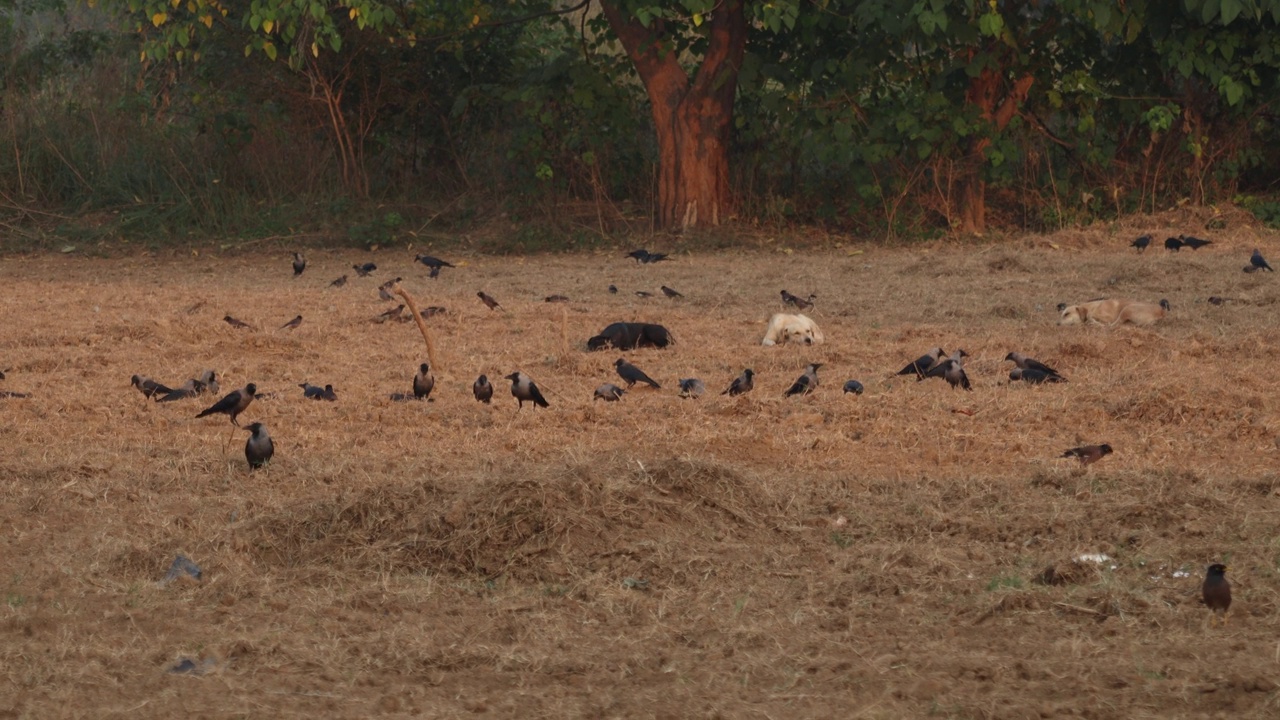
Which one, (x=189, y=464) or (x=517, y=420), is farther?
(x=517, y=420)

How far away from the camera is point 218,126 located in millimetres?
14727

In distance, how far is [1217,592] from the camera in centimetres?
368

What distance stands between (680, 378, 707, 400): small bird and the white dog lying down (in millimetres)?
1255

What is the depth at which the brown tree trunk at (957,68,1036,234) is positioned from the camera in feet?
42.9

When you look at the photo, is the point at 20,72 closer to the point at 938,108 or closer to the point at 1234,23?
the point at 938,108

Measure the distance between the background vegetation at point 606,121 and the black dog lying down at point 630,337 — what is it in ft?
15.0

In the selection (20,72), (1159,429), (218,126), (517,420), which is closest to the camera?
(1159,429)

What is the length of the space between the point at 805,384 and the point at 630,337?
5.01 feet

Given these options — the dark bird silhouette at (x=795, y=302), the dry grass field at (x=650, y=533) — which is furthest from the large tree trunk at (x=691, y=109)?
the dry grass field at (x=650, y=533)

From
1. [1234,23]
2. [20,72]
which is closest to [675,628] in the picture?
[1234,23]

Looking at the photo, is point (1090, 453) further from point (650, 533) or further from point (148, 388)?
point (148, 388)

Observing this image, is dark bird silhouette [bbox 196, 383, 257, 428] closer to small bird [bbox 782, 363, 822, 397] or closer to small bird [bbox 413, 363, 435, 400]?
small bird [bbox 413, 363, 435, 400]

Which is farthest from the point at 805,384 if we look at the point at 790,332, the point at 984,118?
the point at 984,118

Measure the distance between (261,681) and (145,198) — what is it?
40.2 feet
